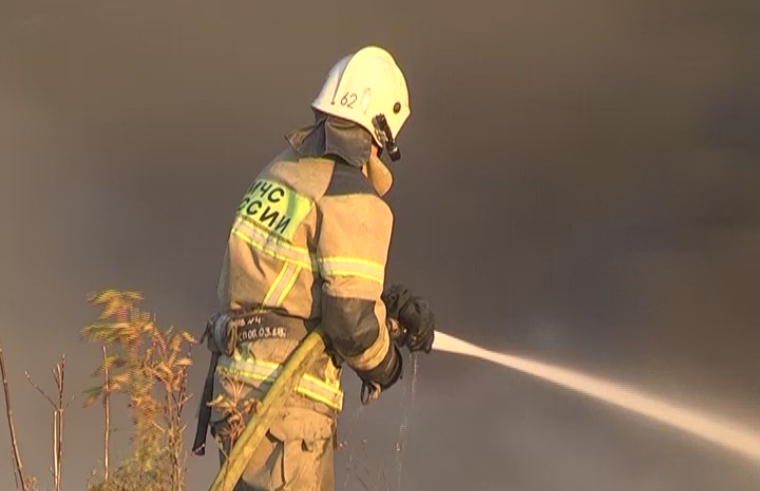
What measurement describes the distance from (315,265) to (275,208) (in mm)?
249

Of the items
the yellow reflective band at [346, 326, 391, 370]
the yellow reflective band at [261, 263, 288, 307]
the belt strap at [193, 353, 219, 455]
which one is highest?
the yellow reflective band at [261, 263, 288, 307]

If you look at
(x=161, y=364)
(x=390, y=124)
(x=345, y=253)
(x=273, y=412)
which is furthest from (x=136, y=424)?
(x=390, y=124)

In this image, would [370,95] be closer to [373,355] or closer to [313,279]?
[313,279]

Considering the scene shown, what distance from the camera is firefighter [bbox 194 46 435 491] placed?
386 cm

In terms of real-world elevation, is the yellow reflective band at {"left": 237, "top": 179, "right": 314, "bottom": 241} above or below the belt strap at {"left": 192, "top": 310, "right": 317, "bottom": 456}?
above

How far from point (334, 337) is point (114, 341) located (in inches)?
33.8

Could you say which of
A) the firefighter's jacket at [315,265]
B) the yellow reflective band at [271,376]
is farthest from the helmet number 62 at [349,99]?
the yellow reflective band at [271,376]

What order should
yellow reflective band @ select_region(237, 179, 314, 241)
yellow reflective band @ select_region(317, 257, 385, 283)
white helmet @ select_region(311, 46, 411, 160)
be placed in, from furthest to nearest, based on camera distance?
white helmet @ select_region(311, 46, 411, 160)
yellow reflective band @ select_region(237, 179, 314, 241)
yellow reflective band @ select_region(317, 257, 385, 283)

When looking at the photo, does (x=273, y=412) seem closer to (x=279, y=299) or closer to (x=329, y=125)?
(x=279, y=299)

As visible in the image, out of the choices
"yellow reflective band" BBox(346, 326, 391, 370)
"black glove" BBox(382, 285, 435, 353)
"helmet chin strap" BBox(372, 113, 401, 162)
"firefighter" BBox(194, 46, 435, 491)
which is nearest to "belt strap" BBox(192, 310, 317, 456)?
"firefighter" BBox(194, 46, 435, 491)

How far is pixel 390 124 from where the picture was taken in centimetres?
428

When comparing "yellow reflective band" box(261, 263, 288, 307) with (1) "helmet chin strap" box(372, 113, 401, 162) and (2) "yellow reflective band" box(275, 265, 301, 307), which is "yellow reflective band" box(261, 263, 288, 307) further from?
(1) "helmet chin strap" box(372, 113, 401, 162)

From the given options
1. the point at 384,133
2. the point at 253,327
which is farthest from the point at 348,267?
the point at 384,133

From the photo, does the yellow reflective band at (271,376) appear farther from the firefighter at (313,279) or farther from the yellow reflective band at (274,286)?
the yellow reflective band at (274,286)
